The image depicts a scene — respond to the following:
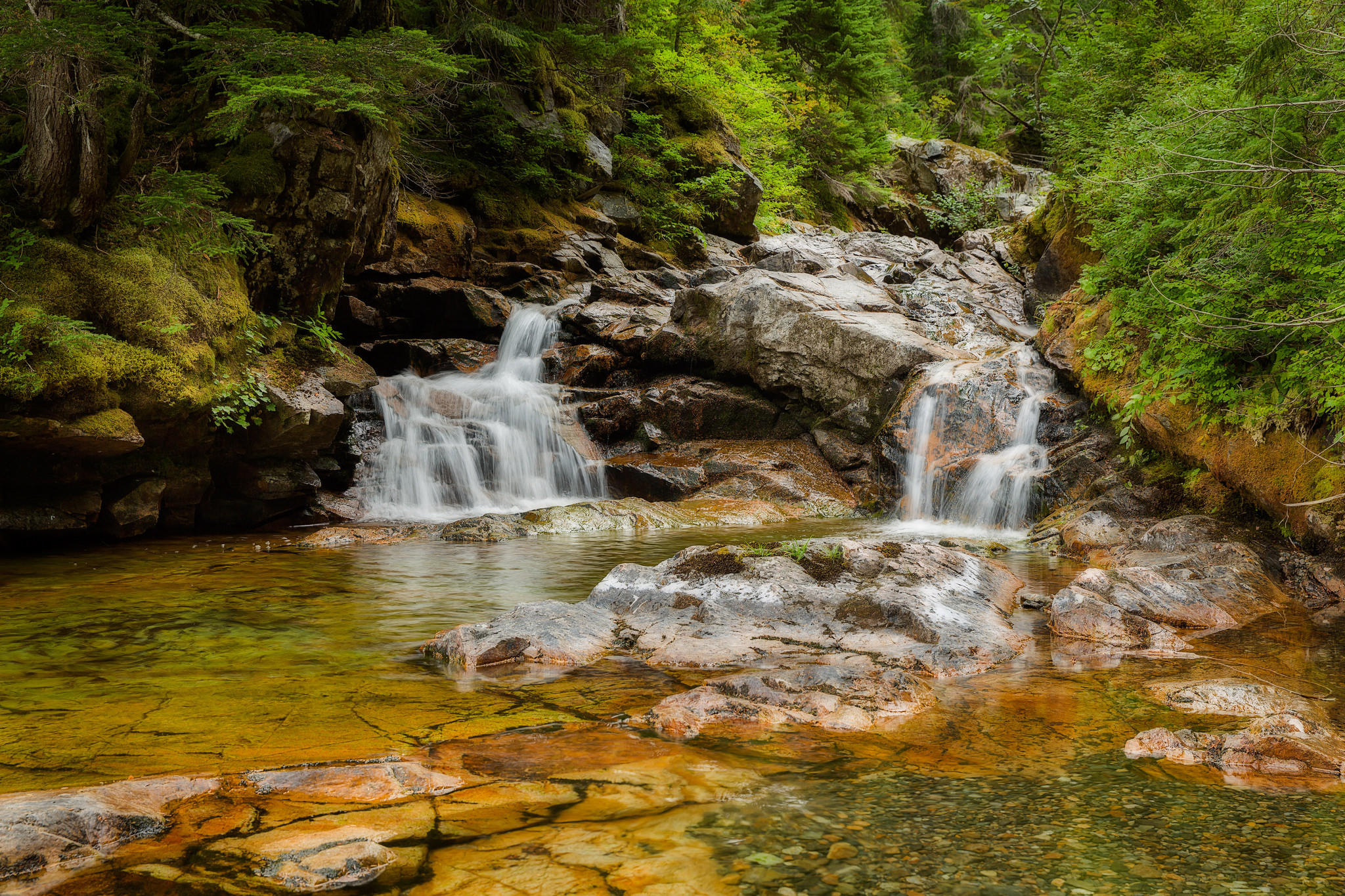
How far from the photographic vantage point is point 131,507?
350 inches

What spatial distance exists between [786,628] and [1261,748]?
2.57m

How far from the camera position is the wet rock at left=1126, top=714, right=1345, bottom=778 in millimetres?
3115

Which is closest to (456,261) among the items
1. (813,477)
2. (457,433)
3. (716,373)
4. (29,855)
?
(457,433)

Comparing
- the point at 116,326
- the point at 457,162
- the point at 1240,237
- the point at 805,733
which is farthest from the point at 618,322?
the point at 805,733

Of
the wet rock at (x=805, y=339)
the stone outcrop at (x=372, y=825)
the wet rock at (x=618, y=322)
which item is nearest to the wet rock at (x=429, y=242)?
the wet rock at (x=618, y=322)

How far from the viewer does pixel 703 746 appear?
3.40m

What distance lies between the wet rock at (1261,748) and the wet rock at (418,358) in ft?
43.1

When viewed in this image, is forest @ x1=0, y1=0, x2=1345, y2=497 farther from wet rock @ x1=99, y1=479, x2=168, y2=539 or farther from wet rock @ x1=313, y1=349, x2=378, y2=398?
wet rock @ x1=99, y1=479, x2=168, y2=539

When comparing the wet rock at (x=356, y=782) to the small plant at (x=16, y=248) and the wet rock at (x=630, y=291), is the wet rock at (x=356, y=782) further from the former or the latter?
the wet rock at (x=630, y=291)

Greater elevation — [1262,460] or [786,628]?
[1262,460]

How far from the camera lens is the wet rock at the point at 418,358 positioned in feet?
48.0

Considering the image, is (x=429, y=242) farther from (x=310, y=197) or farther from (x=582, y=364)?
(x=310, y=197)

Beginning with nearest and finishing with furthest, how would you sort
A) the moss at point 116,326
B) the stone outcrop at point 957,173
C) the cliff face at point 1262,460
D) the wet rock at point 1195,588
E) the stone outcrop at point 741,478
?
the wet rock at point 1195,588 → the cliff face at point 1262,460 → the moss at point 116,326 → the stone outcrop at point 741,478 → the stone outcrop at point 957,173

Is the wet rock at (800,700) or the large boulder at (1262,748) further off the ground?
the large boulder at (1262,748)
